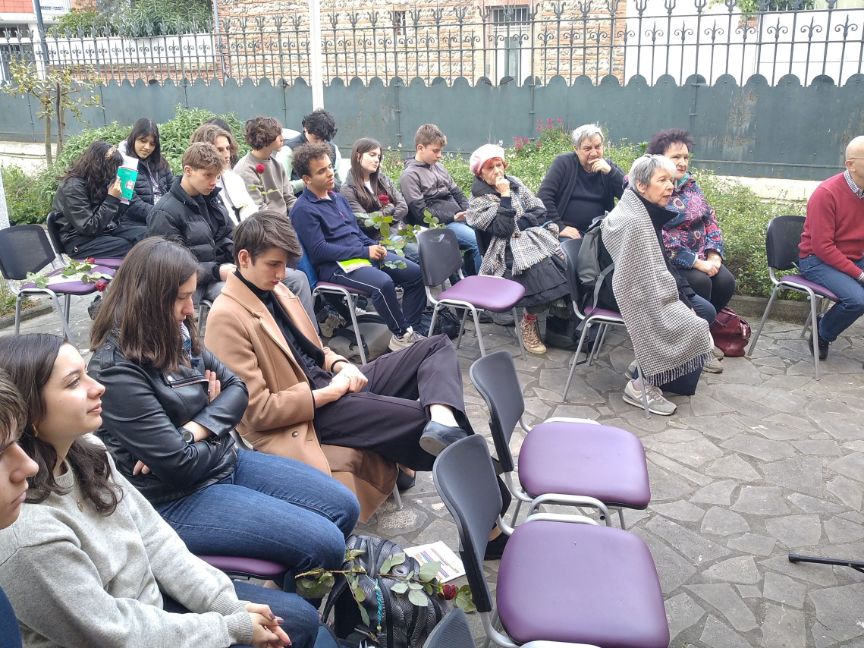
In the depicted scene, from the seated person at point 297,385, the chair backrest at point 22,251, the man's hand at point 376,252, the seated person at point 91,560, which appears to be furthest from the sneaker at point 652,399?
the chair backrest at point 22,251

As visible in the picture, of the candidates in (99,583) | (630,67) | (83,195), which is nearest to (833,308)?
(99,583)

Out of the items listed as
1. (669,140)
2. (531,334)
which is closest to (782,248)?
(669,140)

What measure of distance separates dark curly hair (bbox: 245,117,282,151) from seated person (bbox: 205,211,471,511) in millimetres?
3071

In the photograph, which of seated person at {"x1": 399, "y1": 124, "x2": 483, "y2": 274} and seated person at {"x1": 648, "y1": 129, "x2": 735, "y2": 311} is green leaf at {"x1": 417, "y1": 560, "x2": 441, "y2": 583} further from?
seated person at {"x1": 399, "y1": 124, "x2": 483, "y2": 274}

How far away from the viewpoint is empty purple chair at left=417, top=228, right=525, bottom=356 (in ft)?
17.3

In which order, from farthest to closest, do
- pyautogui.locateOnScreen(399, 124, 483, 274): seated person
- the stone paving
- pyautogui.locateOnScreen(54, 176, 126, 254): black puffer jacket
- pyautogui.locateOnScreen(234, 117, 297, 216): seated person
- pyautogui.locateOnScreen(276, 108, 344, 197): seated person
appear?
pyautogui.locateOnScreen(276, 108, 344, 197): seated person < pyautogui.locateOnScreen(399, 124, 483, 274): seated person < pyautogui.locateOnScreen(234, 117, 297, 216): seated person < pyautogui.locateOnScreen(54, 176, 126, 254): black puffer jacket < the stone paving

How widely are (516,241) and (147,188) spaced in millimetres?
3068

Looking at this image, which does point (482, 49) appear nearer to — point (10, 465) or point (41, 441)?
point (41, 441)

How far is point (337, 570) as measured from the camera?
2.63 metres

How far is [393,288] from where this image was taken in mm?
5562

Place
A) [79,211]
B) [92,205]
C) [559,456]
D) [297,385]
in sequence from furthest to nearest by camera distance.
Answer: [92,205] < [79,211] < [297,385] < [559,456]

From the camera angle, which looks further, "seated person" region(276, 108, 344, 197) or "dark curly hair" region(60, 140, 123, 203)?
"seated person" region(276, 108, 344, 197)

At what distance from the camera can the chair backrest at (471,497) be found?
2.11 meters

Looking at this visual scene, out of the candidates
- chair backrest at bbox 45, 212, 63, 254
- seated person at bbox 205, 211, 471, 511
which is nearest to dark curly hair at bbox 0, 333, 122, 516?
seated person at bbox 205, 211, 471, 511
